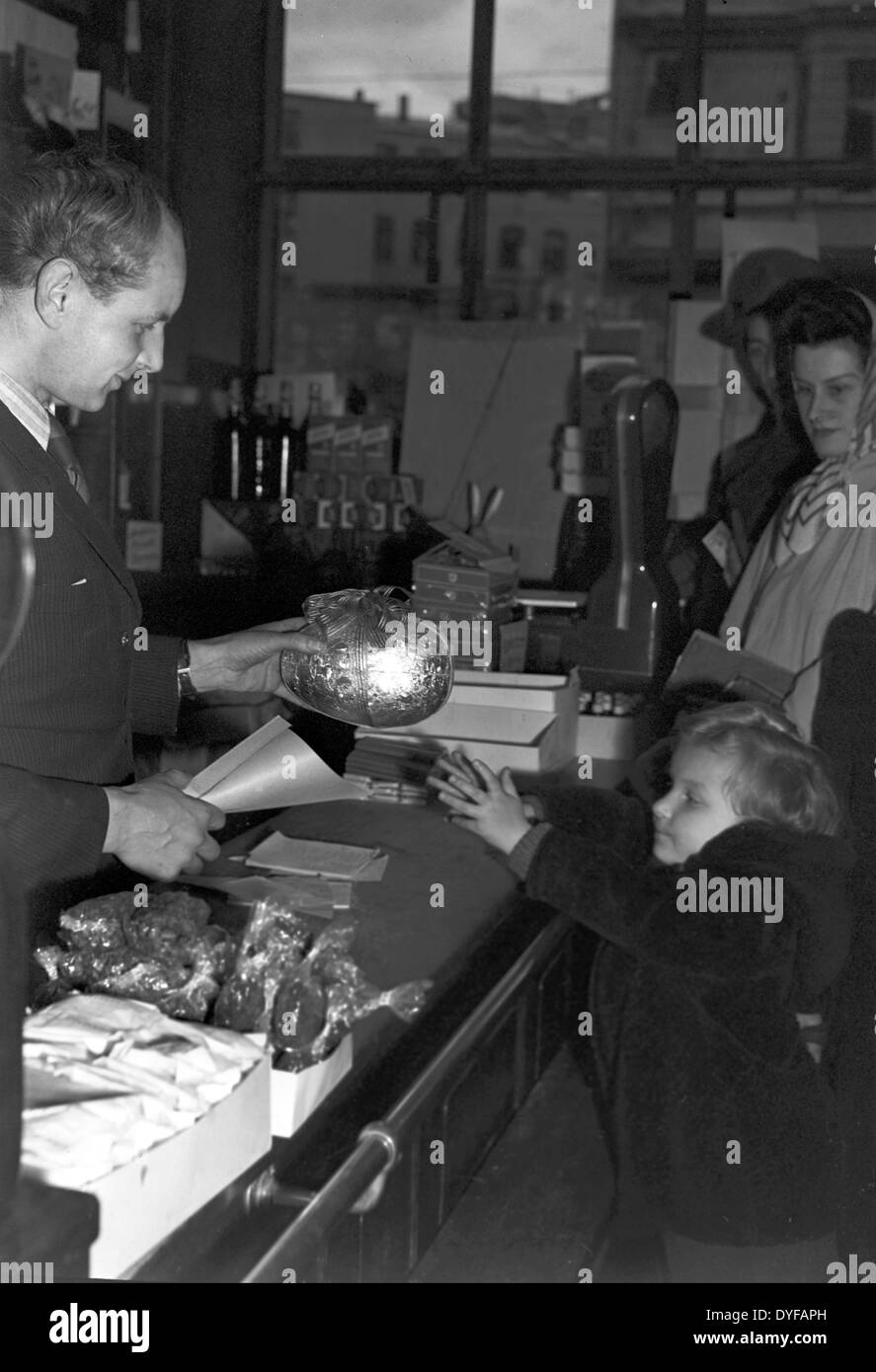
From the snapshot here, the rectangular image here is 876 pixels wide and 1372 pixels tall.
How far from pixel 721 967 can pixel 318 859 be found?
1.79 feet

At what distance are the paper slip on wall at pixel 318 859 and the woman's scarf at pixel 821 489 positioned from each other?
1079 mm

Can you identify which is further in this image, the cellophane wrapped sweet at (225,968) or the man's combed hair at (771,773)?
the man's combed hair at (771,773)

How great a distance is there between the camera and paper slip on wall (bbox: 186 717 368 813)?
1.53 m

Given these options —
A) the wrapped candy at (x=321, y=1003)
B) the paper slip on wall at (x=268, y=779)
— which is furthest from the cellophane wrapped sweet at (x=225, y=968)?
the paper slip on wall at (x=268, y=779)

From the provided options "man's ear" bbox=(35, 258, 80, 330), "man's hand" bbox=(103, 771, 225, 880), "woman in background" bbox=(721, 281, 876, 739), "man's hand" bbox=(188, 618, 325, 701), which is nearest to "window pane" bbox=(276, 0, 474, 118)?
"woman in background" bbox=(721, 281, 876, 739)

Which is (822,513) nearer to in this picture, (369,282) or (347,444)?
(347,444)

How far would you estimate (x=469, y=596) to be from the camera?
2707 millimetres

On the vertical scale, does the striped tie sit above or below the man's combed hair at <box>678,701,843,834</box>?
above

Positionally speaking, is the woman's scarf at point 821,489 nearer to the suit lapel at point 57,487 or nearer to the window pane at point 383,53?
the suit lapel at point 57,487

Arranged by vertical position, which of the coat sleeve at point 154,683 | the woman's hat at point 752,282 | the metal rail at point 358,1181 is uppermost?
the woman's hat at point 752,282

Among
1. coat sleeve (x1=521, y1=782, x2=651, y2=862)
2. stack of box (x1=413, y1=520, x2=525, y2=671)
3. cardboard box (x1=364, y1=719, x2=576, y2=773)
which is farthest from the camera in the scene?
stack of box (x1=413, y1=520, x2=525, y2=671)

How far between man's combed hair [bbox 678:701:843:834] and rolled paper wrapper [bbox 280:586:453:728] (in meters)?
0.36

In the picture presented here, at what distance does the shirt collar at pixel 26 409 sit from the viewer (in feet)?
4.54

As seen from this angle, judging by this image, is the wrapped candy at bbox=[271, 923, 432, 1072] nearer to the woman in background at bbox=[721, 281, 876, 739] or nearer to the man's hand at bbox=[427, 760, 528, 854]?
the man's hand at bbox=[427, 760, 528, 854]
